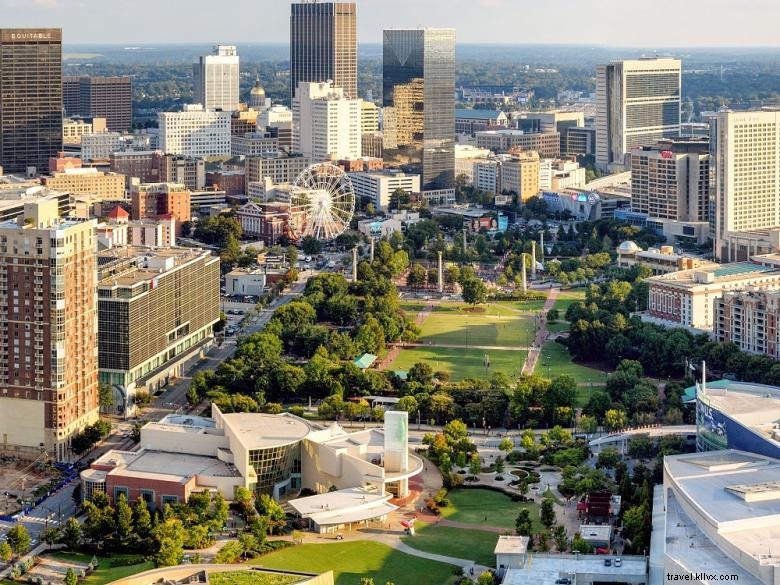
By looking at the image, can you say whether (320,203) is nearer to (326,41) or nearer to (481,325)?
(481,325)

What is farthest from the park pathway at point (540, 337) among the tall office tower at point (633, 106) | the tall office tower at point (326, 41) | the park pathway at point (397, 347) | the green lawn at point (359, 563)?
the tall office tower at point (326, 41)

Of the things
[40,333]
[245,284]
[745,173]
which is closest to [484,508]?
[40,333]

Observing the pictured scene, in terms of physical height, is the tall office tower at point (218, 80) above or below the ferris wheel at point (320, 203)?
above

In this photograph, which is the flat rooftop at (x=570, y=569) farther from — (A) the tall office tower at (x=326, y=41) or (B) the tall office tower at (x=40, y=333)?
(A) the tall office tower at (x=326, y=41)

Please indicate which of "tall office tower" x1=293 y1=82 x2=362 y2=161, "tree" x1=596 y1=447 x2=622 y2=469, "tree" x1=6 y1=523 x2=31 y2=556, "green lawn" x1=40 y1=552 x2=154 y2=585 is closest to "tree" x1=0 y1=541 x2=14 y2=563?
"tree" x1=6 y1=523 x2=31 y2=556

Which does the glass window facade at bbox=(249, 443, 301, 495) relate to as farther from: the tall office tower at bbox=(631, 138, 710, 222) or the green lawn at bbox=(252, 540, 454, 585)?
the tall office tower at bbox=(631, 138, 710, 222)
